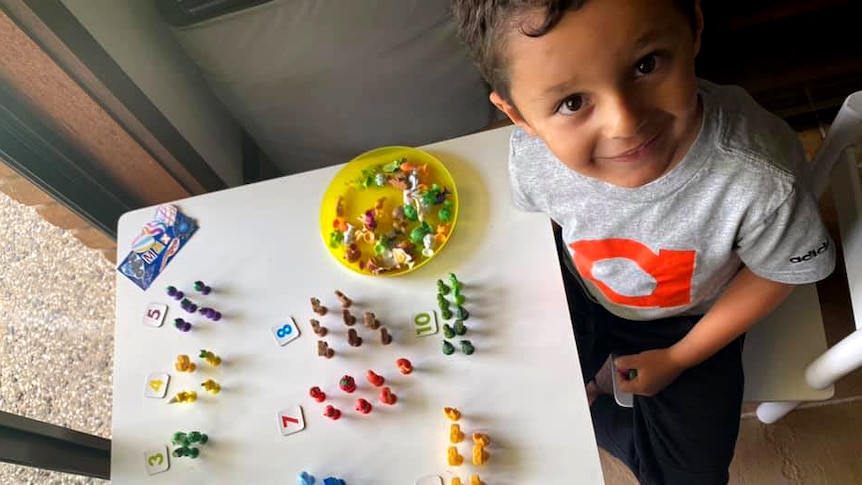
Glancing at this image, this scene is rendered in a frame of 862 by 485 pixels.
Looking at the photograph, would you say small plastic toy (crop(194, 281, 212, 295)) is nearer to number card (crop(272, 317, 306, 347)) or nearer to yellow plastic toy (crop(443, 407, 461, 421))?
number card (crop(272, 317, 306, 347))

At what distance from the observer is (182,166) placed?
1083 mm

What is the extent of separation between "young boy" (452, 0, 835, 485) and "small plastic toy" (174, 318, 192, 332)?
1.35ft

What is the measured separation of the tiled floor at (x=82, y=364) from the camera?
113 centimetres

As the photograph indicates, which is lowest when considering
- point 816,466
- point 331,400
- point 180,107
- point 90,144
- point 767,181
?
point 816,466

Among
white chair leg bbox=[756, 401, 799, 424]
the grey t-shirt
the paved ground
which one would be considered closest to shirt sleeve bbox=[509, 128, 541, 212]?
the grey t-shirt

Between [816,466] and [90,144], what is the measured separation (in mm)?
1235

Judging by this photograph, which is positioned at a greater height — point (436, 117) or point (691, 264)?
point (436, 117)

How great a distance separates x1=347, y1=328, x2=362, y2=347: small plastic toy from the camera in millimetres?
738

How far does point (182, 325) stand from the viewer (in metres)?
0.79

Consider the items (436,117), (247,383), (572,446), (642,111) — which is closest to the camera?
(642,111)

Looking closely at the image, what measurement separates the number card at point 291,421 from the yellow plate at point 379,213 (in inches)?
6.6

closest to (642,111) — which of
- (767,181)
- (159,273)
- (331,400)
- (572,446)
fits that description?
(767,181)

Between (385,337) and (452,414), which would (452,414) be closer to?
(452,414)

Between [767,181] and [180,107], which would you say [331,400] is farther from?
[180,107]
